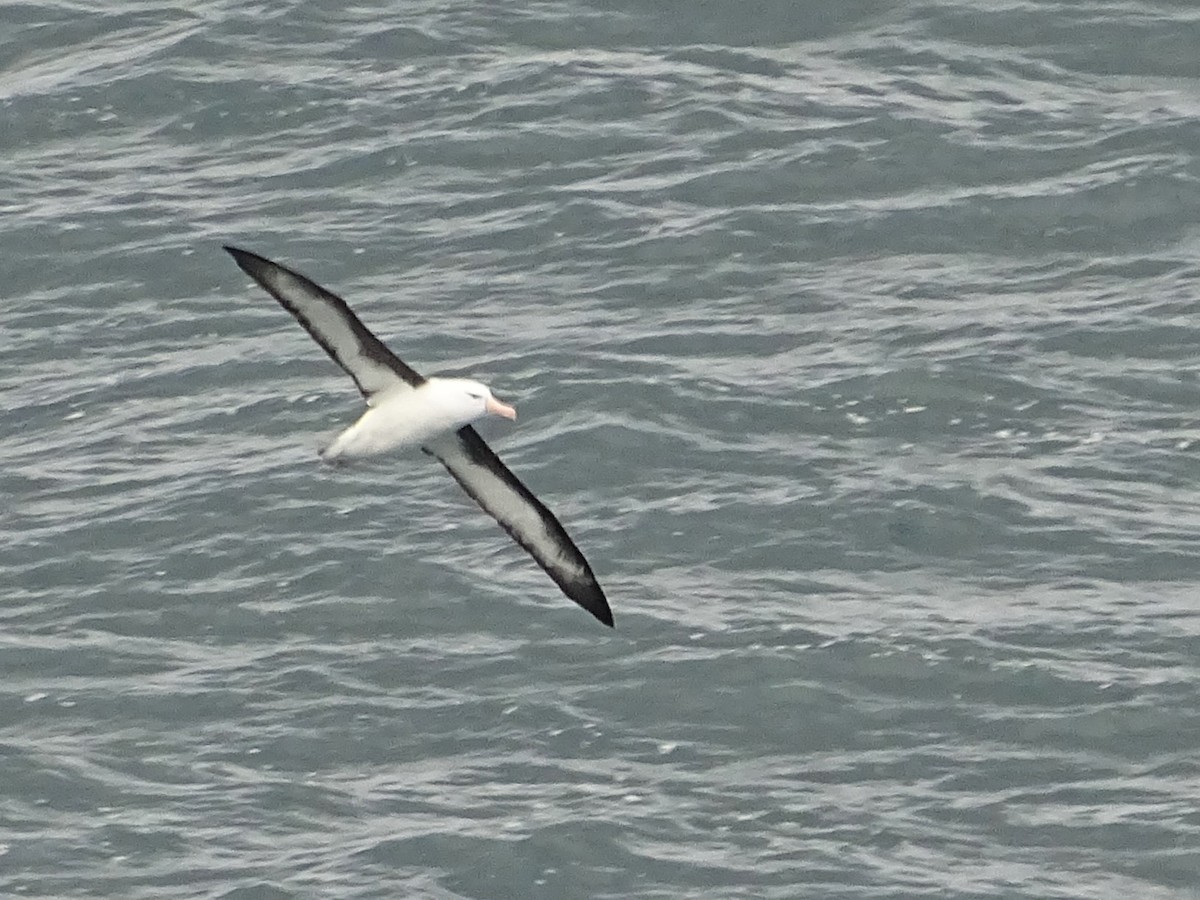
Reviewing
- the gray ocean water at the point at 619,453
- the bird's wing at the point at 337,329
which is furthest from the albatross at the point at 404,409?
the gray ocean water at the point at 619,453

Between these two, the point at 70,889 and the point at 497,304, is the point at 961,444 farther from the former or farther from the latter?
the point at 70,889

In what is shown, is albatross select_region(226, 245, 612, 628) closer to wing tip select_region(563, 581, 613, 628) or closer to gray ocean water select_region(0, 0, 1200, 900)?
wing tip select_region(563, 581, 613, 628)

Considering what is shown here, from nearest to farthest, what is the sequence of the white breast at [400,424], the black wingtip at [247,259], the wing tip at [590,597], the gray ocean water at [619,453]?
the black wingtip at [247,259] < the white breast at [400,424] < the wing tip at [590,597] < the gray ocean water at [619,453]

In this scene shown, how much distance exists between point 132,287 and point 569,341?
19.6 feet

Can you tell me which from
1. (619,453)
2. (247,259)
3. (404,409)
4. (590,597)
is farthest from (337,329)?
(619,453)

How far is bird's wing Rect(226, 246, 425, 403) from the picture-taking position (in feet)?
78.5

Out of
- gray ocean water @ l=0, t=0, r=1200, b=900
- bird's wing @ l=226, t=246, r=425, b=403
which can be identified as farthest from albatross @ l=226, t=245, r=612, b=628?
gray ocean water @ l=0, t=0, r=1200, b=900

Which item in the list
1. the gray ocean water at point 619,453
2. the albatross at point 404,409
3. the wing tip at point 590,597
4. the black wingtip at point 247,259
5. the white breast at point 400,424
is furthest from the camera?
the gray ocean water at point 619,453

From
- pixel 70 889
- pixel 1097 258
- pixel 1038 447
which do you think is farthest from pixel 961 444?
pixel 70 889

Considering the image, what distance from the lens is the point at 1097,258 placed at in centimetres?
3797

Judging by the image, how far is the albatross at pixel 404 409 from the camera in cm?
2438

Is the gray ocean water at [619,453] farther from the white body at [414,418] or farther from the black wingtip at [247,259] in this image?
the black wingtip at [247,259]

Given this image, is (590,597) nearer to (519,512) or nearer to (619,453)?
(519,512)

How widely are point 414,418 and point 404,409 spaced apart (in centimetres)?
13
